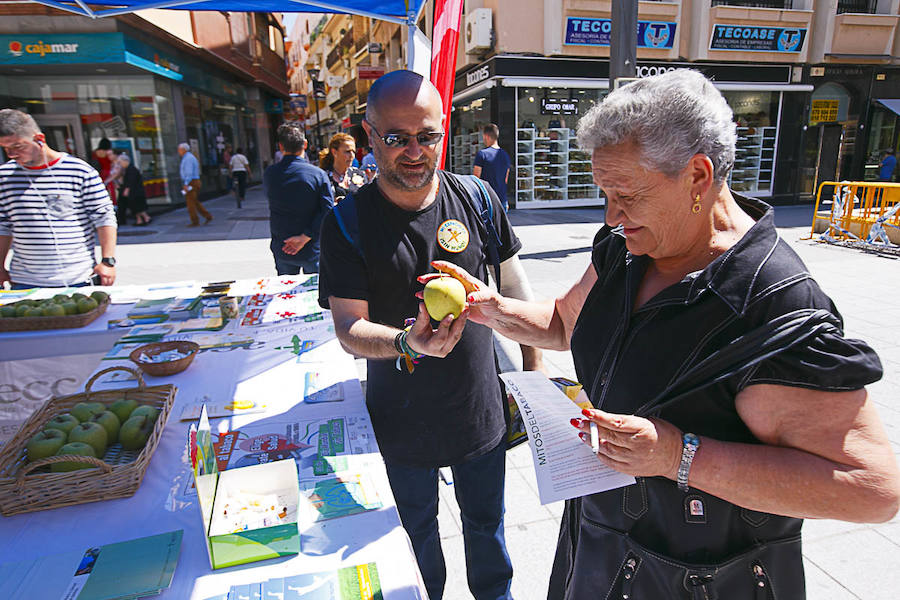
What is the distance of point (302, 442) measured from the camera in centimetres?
198

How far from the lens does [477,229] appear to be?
83.5 inches

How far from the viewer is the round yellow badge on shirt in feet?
6.57

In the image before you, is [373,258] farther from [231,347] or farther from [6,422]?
[6,422]

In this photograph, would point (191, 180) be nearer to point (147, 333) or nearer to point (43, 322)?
point (43, 322)

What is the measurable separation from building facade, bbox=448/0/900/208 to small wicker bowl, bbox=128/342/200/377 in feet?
41.2

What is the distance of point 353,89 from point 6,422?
33513 mm

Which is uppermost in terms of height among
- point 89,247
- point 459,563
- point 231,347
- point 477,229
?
point 477,229

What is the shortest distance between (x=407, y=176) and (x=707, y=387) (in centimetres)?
121

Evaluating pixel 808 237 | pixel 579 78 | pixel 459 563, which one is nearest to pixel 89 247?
pixel 459 563

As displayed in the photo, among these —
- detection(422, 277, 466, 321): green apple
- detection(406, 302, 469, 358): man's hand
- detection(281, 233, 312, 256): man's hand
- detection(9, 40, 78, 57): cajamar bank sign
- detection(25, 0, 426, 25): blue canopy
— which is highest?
detection(9, 40, 78, 57): cajamar bank sign

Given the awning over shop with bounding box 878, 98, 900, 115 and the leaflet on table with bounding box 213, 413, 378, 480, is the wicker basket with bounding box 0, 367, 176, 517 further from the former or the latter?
the awning over shop with bounding box 878, 98, 900, 115

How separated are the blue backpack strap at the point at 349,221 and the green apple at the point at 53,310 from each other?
89.5 inches

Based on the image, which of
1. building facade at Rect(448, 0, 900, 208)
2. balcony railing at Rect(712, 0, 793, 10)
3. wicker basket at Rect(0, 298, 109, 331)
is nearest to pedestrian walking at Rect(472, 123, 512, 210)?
building facade at Rect(448, 0, 900, 208)

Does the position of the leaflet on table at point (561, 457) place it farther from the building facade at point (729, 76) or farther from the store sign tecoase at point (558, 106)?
the store sign tecoase at point (558, 106)
